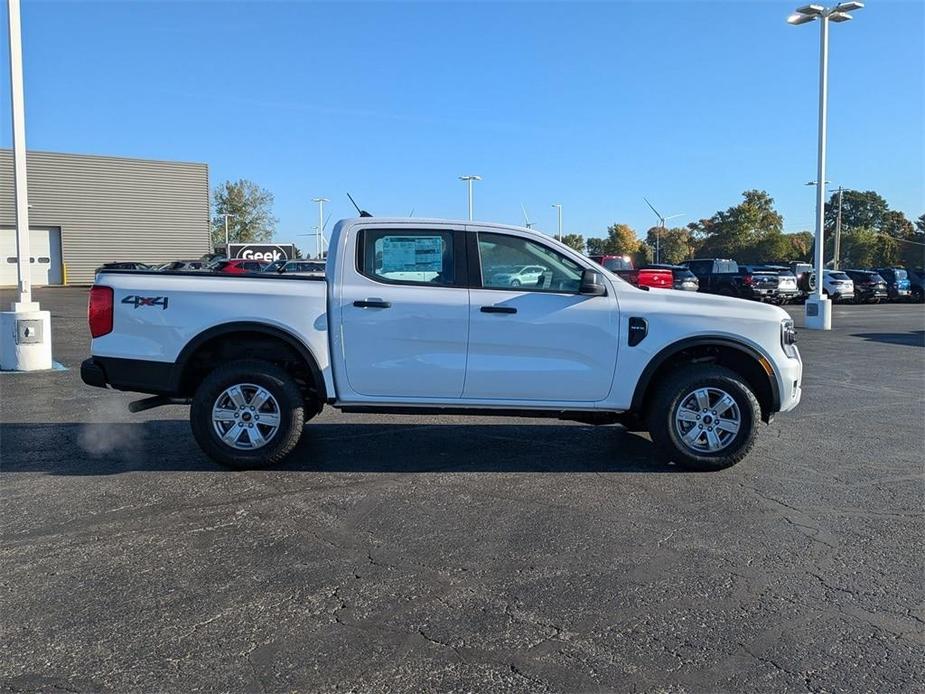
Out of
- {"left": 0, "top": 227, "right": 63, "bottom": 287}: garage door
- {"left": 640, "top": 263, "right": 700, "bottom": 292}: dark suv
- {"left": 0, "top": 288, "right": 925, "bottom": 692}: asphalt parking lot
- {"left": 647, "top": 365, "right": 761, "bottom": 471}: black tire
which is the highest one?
{"left": 0, "top": 227, "right": 63, "bottom": 287}: garage door

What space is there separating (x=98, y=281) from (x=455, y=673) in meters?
4.34

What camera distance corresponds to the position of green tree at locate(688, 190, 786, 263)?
263 feet

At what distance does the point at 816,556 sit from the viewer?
14.6 ft

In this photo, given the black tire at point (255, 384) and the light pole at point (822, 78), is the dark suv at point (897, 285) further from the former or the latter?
the black tire at point (255, 384)

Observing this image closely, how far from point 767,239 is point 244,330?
268 ft

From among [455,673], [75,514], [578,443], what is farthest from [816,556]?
[75,514]

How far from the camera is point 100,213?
5059 cm

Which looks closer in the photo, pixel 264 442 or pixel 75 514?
pixel 75 514

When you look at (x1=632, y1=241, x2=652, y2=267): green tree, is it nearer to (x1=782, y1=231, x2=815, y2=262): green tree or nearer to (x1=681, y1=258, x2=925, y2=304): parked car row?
(x1=782, y1=231, x2=815, y2=262): green tree

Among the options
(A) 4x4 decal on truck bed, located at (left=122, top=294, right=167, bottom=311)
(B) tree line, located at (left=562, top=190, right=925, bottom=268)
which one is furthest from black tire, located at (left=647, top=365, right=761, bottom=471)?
(B) tree line, located at (left=562, top=190, right=925, bottom=268)

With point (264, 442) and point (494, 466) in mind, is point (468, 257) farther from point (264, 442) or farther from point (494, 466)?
point (264, 442)

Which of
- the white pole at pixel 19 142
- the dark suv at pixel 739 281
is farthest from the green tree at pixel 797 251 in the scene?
the white pole at pixel 19 142

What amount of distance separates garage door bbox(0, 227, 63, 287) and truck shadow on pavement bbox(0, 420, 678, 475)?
46326 millimetres

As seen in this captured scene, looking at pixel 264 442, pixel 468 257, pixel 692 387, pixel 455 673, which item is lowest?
pixel 455 673
